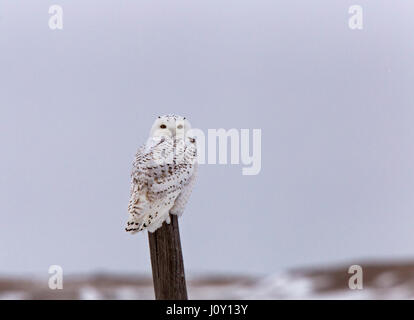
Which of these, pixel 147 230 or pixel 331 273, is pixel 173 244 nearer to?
pixel 147 230

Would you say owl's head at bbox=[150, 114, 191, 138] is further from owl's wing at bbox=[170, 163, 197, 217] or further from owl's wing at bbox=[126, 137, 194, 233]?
owl's wing at bbox=[170, 163, 197, 217]

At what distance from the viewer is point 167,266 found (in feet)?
11.2

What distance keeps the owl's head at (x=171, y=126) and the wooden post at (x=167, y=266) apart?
26.9 inches

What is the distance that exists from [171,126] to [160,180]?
0.45m

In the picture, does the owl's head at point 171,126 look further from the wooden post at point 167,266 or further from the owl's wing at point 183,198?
the wooden post at point 167,266

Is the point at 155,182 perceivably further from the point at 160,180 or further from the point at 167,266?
the point at 167,266

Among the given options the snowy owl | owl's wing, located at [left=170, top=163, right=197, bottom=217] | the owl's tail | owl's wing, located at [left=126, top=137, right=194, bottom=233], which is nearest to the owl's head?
the snowy owl

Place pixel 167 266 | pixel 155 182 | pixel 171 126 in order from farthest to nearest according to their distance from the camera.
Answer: pixel 171 126
pixel 155 182
pixel 167 266

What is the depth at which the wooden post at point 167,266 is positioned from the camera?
341 centimetres

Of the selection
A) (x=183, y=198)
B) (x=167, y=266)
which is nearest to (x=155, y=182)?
(x=183, y=198)

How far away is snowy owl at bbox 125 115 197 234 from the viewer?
11.4ft
